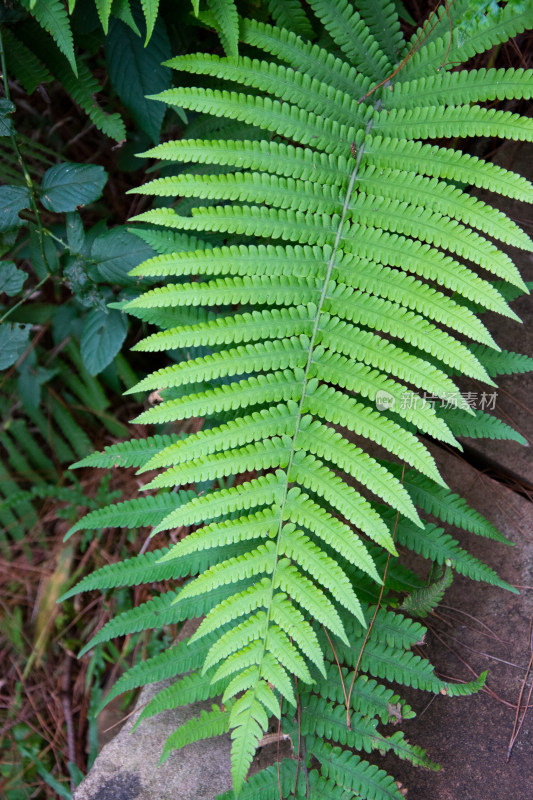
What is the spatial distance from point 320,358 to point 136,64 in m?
1.25

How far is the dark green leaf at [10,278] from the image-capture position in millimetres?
2191

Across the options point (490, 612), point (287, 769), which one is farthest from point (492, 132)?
point (287, 769)

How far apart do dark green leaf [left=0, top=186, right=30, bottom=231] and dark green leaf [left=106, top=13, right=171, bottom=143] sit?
0.50 m

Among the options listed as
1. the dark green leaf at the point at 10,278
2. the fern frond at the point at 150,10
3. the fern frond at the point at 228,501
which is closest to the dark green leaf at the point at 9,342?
the dark green leaf at the point at 10,278

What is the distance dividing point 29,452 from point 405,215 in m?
2.51

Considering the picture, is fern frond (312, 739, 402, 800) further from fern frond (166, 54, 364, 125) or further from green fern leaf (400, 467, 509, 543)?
fern frond (166, 54, 364, 125)

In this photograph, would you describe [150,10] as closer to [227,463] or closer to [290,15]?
[290,15]

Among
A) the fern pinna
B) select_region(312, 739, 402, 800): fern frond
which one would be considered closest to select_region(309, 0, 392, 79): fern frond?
the fern pinna

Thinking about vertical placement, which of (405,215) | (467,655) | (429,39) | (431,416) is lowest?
(467,655)

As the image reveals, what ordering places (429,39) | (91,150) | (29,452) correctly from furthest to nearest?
(29,452), (91,150), (429,39)

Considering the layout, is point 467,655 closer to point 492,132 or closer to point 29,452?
point 492,132

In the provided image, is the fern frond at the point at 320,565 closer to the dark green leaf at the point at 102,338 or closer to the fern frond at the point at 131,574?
the fern frond at the point at 131,574

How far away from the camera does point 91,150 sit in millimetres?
3039

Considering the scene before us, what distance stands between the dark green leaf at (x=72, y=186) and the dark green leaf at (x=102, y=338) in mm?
417
